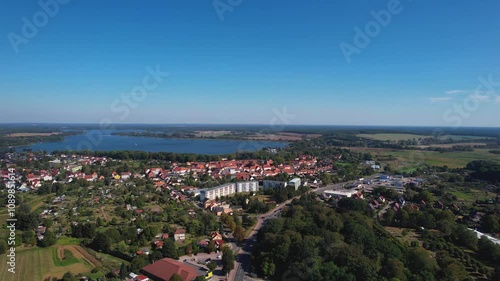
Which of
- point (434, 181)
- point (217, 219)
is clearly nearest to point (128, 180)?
point (217, 219)

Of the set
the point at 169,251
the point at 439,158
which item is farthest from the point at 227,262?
the point at 439,158

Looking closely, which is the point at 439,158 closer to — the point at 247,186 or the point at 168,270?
the point at 247,186

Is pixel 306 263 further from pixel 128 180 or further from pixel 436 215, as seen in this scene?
pixel 128 180

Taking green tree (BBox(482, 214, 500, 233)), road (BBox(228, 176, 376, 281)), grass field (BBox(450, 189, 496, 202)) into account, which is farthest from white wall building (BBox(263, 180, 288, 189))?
green tree (BBox(482, 214, 500, 233))

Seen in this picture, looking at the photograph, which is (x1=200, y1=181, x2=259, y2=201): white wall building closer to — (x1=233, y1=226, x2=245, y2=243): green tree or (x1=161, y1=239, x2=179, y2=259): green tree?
(x1=233, y1=226, x2=245, y2=243): green tree

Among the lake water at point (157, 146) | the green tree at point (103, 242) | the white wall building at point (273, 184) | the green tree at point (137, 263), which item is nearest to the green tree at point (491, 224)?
the white wall building at point (273, 184)

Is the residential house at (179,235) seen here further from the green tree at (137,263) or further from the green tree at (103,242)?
the green tree at (103,242)
